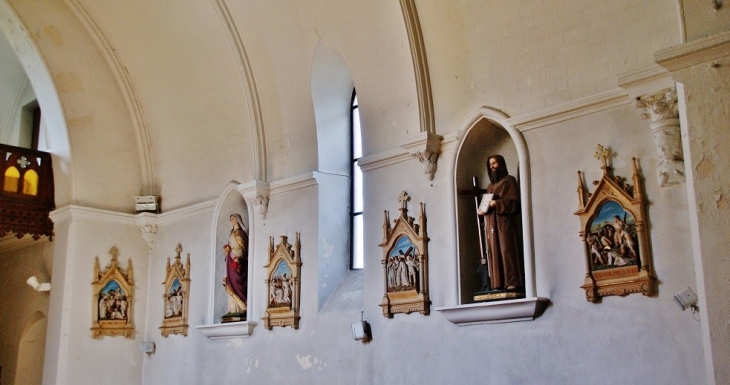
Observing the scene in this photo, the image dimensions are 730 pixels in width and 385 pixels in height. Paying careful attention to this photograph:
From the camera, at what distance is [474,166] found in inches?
352

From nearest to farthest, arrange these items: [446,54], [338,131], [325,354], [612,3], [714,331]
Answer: [714,331] < [612,3] < [446,54] < [325,354] < [338,131]

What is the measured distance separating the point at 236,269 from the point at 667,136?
20.7 ft

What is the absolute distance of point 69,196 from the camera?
40.4 ft

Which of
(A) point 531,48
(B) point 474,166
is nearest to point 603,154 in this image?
(A) point 531,48

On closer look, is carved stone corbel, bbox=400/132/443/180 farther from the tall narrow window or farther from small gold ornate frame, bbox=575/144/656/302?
small gold ornate frame, bbox=575/144/656/302

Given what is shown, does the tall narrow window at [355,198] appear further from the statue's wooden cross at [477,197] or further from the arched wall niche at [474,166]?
the statue's wooden cross at [477,197]

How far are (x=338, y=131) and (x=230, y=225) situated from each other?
2.21 metres

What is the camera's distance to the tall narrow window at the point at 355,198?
1059cm

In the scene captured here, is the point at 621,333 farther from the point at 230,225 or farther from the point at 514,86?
the point at 230,225

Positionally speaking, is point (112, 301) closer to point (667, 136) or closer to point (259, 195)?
point (259, 195)

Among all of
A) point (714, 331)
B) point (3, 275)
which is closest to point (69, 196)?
point (3, 275)

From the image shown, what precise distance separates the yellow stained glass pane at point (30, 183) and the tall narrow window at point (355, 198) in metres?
5.25

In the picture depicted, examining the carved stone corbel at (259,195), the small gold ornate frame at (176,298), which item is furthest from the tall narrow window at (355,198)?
the small gold ornate frame at (176,298)

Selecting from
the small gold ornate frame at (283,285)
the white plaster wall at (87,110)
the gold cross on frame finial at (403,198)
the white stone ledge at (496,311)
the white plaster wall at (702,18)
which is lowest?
the white stone ledge at (496,311)
